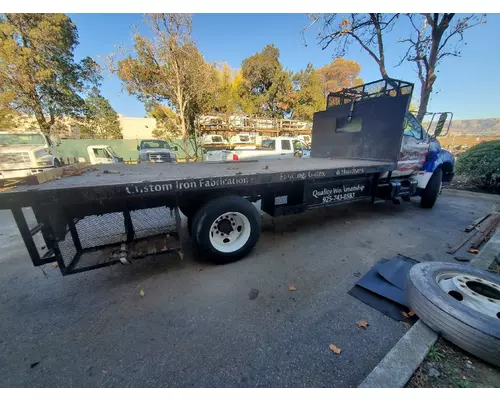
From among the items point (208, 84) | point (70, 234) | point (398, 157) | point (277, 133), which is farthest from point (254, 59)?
point (70, 234)

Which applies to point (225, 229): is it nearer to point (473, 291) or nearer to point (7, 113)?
point (473, 291)

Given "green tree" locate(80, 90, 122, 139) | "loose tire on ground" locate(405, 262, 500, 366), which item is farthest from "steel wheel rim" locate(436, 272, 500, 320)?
"green tree" locate(80, 90, 122, 139)

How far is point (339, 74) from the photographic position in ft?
148

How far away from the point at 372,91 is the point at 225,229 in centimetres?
497

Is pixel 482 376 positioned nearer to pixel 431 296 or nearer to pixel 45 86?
pixel 431 296

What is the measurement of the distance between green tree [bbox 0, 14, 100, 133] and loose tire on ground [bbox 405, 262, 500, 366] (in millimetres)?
22404

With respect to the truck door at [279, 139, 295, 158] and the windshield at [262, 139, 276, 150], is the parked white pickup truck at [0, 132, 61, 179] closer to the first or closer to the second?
the windshield at [262, 139, 276, 150]

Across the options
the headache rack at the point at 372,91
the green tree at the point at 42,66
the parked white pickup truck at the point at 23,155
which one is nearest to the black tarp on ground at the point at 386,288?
the headache rack at the point at 372,91

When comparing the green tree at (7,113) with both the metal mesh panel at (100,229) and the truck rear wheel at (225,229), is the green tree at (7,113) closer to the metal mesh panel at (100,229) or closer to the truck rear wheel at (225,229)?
the metal mesh panel at (100,229)

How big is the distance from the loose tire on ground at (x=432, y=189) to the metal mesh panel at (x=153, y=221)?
20.5 feet

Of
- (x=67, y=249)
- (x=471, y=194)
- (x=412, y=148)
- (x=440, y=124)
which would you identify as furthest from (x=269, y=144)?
(x=67, y=249)

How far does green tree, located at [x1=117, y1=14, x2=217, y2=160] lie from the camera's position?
1255 centimetres

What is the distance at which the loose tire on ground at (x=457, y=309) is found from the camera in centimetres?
162

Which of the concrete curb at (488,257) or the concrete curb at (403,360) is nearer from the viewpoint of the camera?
the concrete curb at (403,360)
